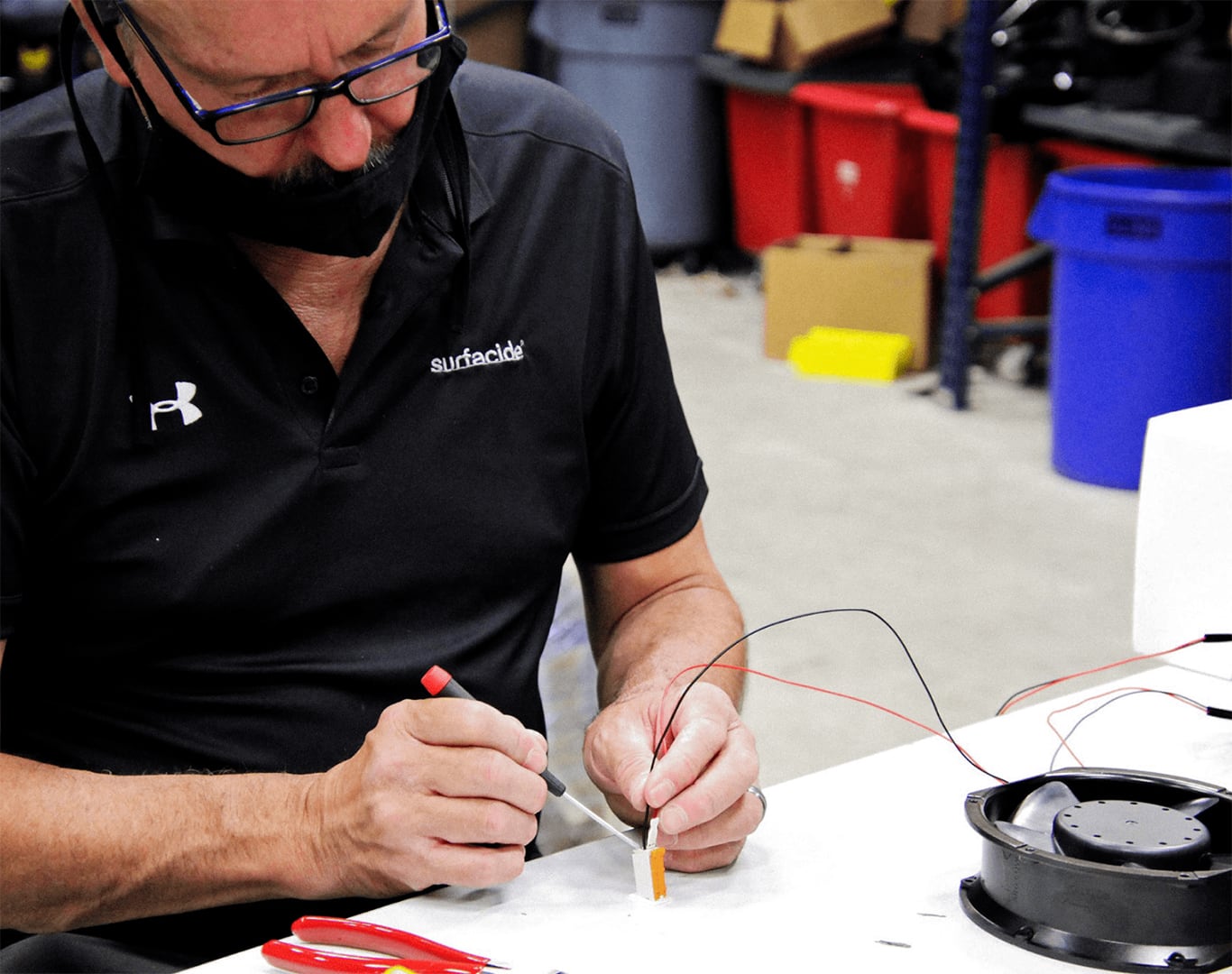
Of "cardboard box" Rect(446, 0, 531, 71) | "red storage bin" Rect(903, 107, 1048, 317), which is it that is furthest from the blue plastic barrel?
"cardboard box" Rect(446, 0, 531, 71)

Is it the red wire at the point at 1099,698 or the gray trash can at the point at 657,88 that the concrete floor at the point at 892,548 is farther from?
the gray trash can at the point at 657,88

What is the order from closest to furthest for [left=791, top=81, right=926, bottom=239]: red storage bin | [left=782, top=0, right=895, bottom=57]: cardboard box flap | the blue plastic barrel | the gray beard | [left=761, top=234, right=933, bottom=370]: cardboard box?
the gray beard → the blue plastic barrel → [left=761, top=234, right=933, bottom=370]: cardboard box → [left=791, top=81, right=926, bottom=239]: red storage bin → [left=782, top=0, right=895, bottom=57]: cardboard box flap

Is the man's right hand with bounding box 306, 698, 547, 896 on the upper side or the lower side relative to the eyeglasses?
lower

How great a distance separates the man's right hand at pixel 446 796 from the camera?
3.01 feet

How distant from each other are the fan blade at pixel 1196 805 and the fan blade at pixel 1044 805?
6 cm

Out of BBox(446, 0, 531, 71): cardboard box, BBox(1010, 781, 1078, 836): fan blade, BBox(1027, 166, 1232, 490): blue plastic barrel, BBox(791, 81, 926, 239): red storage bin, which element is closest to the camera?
BBox(1010, 781, 1078, 836): fan blade

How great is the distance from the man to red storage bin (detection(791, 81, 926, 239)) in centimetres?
376

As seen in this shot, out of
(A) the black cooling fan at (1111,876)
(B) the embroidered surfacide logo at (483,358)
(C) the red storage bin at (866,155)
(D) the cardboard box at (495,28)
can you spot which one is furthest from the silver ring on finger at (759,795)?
(D) the cardboard box at (495,28)

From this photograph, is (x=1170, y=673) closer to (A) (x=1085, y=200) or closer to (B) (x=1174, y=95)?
(A) (x=1085, y=200)

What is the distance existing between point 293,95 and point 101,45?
150mm

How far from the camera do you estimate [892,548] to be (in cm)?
328

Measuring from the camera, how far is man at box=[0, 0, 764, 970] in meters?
0.97

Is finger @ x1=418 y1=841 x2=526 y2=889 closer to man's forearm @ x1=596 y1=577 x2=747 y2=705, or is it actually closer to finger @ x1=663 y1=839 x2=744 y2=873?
finger @ x1=663 y1=839 x2=744 y2=873

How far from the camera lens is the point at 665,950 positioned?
0.85m
